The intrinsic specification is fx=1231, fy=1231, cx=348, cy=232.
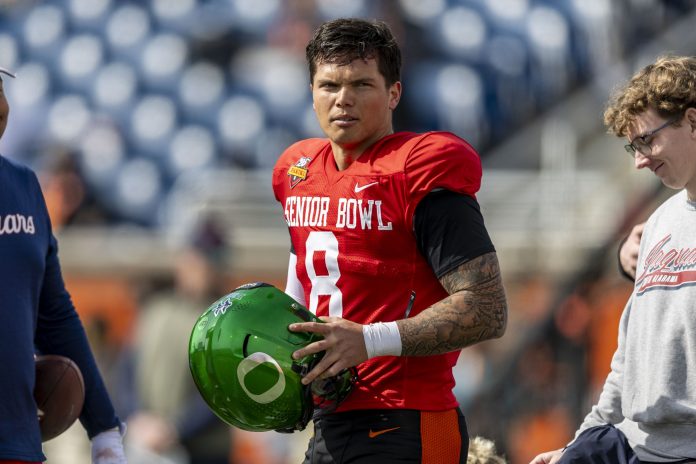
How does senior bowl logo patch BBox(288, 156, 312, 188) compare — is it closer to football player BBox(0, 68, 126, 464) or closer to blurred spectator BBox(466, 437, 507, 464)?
football player BBox(0, 68, 126, 464)

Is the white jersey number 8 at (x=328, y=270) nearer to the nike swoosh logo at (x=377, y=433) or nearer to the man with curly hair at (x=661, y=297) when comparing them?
the nike swoosh logo at (x=377, y=433)

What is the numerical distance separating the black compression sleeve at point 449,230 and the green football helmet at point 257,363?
0.36m

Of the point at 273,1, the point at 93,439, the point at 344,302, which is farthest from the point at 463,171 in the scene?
the point at 273,1

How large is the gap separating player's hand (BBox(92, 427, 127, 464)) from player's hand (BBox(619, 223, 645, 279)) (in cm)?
165

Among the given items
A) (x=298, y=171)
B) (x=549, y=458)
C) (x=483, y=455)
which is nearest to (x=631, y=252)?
(x=549, y=458)

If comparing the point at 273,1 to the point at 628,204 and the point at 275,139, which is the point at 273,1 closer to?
the point at 275,139

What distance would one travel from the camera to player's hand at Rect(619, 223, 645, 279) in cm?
365

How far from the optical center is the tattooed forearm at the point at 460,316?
3.14 m

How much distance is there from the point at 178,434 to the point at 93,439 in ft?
17.1

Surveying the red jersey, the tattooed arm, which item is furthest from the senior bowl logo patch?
the tattooed arm

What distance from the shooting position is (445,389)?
336 centimetres

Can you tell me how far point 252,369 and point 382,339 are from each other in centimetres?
34

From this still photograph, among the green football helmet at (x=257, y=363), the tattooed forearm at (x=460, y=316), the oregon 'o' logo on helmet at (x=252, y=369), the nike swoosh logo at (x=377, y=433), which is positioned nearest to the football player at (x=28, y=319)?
the green football helmet at (x=257, y=363)

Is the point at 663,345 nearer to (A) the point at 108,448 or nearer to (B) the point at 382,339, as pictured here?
(B) the point at 382,339
